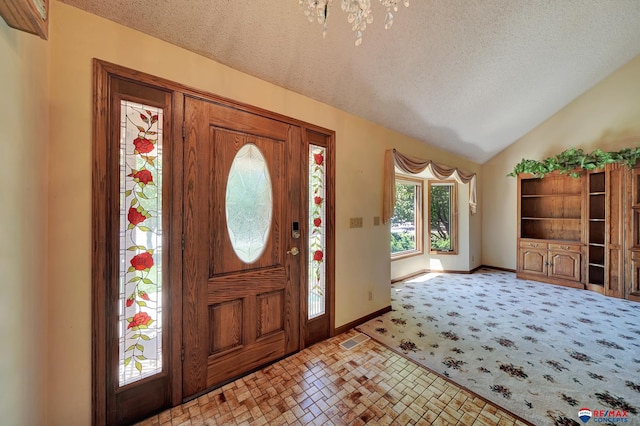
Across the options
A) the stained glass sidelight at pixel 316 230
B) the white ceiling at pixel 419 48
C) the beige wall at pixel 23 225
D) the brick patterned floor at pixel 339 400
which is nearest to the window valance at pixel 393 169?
the white ceiling at pixel 419 48

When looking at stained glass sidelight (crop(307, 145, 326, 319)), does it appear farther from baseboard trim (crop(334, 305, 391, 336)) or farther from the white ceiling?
the white ceiling

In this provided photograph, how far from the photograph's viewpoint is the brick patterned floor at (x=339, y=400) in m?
1.52

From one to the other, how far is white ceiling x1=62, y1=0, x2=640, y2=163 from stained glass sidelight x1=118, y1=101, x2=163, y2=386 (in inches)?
25.4

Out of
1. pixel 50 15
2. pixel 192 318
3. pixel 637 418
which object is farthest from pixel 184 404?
pixel 637 418

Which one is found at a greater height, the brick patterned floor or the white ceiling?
the white ceiling

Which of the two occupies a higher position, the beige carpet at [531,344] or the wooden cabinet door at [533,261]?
the wooden cabinet door at [533,261]

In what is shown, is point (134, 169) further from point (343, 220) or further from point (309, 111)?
point (343, 220)

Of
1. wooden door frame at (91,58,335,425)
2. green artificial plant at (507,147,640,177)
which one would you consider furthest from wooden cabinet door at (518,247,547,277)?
wooden door frame at (91,58,335,425)

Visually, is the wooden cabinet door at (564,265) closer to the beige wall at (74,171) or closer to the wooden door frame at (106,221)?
the wooden door frame at (106,221)

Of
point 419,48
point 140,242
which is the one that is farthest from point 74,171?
point 419,48

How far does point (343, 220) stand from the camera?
2637 millimetres

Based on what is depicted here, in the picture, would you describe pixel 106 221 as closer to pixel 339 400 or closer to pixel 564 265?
pixel 339 400

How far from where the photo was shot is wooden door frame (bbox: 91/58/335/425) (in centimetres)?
136

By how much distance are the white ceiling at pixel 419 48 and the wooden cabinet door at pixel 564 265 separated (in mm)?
2700
